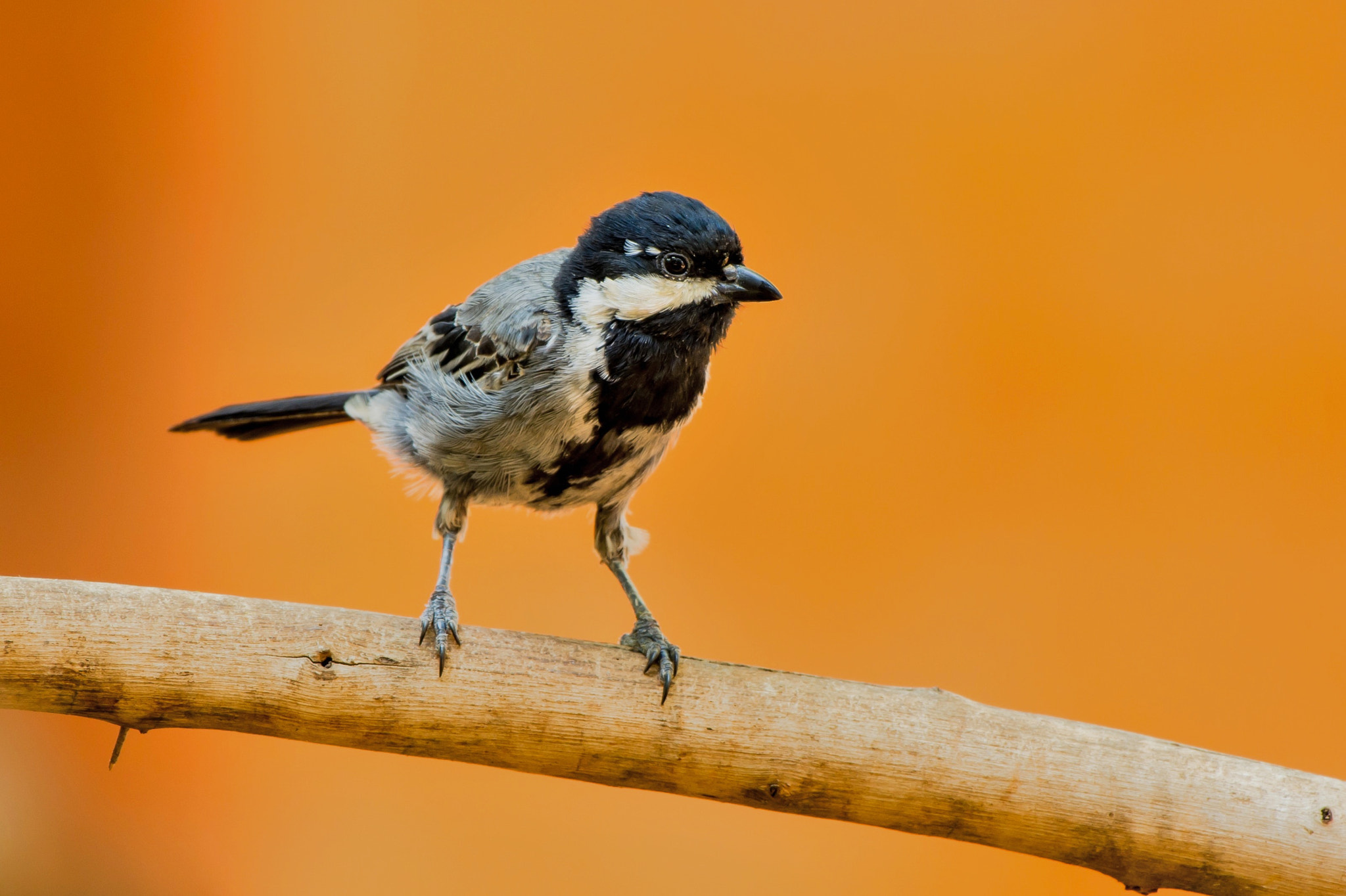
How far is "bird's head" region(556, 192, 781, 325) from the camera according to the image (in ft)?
6.44

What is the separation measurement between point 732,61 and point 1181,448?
1.68 m

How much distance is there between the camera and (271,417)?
2.46 meters

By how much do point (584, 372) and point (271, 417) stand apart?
87cm

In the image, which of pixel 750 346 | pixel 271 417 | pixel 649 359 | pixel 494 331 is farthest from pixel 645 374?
pixel 750 346

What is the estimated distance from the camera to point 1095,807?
175 cm

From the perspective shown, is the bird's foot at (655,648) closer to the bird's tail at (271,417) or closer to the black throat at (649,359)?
the black throat at (649,359)

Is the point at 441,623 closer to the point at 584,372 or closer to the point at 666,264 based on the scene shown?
the point at 584,372

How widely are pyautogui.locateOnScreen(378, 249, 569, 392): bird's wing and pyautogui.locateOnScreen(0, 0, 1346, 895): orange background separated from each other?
80cm

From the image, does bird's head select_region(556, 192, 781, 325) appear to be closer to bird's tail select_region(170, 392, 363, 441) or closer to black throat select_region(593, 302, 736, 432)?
black throat select_region(593, 302, 736, 432)

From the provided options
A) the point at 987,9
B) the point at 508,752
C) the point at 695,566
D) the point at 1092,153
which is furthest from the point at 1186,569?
the point at 508,752

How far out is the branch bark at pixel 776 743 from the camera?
5.52ft

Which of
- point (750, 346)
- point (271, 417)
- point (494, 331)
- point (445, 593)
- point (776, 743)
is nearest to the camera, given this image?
point (776, 743)

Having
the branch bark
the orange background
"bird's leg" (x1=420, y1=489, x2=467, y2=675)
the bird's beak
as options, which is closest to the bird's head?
the bird's beak

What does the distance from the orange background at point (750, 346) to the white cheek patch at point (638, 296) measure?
3.72 ft
